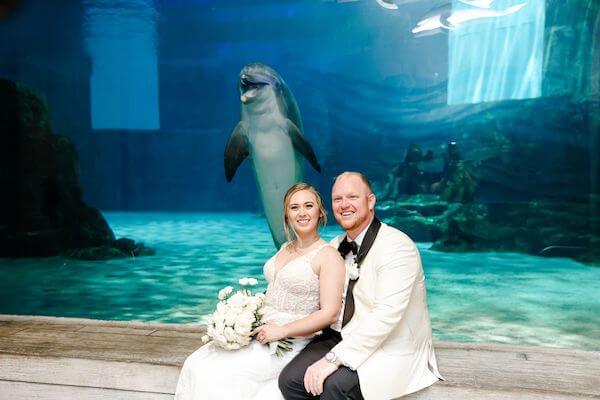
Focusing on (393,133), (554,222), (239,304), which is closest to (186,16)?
(393,133)

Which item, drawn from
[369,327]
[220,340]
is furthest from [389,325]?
[220,340]

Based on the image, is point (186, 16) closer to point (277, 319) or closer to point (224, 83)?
point (224, 83)

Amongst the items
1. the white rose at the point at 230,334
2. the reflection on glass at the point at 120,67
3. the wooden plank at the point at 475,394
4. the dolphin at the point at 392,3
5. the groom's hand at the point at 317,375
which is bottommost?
the wooden plank at the point at 475,394

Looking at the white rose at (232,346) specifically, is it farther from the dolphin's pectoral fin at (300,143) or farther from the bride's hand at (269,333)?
the dolphin's pectoral fin at (300,143)

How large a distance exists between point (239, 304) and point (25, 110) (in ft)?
23.8

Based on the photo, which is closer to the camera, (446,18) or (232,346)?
(232,346)

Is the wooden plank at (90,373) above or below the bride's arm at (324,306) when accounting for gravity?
below

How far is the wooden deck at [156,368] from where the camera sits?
2631 mm

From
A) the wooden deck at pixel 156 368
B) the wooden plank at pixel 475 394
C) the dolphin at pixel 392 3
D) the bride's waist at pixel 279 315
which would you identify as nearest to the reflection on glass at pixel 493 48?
the dolphin at pixel 392 3

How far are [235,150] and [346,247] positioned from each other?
14.7ft

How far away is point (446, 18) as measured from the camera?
7.42 metres

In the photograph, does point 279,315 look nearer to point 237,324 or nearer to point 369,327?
point 237,324

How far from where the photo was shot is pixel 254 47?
955 cm

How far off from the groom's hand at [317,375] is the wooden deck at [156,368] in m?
0.66
